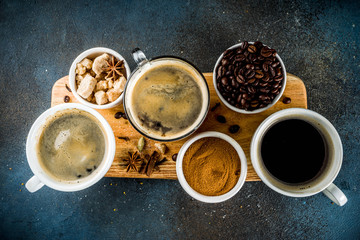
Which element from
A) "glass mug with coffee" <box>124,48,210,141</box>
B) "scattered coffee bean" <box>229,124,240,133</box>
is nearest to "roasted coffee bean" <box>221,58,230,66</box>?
"glass mug with coffee" <box>124,48,210,141</box>

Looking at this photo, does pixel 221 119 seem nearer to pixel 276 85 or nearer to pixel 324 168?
pixel 276 85

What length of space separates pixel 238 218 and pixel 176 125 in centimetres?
84

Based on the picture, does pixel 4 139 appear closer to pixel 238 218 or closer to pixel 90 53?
pixel 90 53

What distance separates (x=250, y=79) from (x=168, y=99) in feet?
0.99

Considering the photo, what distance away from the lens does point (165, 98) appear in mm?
895

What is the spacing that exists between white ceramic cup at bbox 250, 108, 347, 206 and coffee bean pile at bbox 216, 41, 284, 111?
10cm

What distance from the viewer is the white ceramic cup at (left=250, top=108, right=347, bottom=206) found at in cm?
78

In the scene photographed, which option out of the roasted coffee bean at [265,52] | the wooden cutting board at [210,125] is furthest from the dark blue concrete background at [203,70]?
the roasted coffee bean at [265,52]

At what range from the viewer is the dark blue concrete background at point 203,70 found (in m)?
1.42

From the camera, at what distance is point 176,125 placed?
890 millimetres

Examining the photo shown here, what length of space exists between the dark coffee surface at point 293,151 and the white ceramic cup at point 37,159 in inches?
21.7

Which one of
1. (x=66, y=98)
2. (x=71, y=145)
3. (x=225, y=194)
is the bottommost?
(x=225, y=194)

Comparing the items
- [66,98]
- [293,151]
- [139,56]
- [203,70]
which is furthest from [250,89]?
[66,98]

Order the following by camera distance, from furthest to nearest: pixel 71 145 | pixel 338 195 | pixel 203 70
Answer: pixel 203 70, pixel 71 145, pixel 338 195
